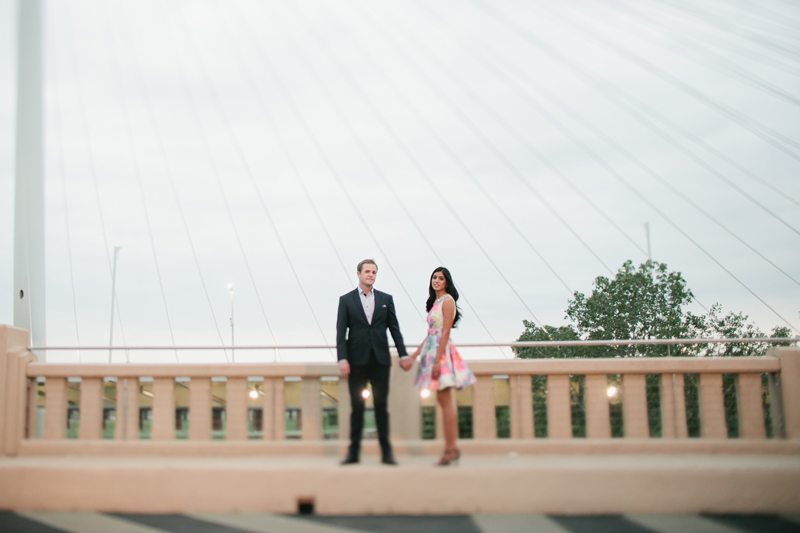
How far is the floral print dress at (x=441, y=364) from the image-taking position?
15.5ft

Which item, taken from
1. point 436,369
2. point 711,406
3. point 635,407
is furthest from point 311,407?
point 711,406

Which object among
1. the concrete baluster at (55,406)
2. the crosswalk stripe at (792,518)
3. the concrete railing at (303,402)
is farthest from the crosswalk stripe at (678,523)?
the concrete baluster at (55,406)

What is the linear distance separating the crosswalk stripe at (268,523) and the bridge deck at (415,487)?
11cm

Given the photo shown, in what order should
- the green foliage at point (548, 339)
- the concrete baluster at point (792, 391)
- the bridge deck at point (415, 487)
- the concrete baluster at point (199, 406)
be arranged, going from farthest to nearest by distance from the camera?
the green foliage at point (548, 339) < the concrete baluster at point (199, 406) < the concrete baluster at point (792, 391) < the bridge deck at point (415, 487)

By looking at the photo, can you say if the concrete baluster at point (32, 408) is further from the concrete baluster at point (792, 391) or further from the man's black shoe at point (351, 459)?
the concrete baluster at point (792, 391)

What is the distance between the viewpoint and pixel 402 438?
201 inches

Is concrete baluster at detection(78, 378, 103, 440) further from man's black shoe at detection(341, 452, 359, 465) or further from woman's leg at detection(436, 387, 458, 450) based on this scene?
woman's leg at detection(436, 387, 458, 450)

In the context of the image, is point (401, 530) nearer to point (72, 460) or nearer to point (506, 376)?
point (506, 376)

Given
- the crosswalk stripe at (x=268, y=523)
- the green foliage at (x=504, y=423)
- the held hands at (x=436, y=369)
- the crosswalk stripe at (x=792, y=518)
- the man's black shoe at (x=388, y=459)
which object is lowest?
the crosswalk stripe at (x=792, y=518)

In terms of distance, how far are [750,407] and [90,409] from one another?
5487 mm

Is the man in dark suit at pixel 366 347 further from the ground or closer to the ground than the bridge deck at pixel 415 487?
further from the ground

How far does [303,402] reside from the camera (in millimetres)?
5125

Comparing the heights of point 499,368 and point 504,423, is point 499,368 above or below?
above

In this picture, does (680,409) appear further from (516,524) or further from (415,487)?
(415,487)
